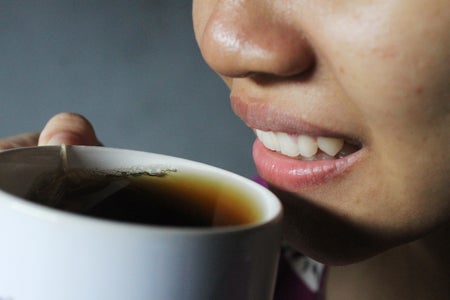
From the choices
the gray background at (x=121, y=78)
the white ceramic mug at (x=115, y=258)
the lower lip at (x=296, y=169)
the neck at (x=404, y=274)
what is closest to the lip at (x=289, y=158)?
the lower lip at (x=296, y=169)

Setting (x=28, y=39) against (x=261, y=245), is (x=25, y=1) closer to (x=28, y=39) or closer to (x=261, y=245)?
(x=28, y=39)

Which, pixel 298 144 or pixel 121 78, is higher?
pixel 298 144

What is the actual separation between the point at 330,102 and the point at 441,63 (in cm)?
9

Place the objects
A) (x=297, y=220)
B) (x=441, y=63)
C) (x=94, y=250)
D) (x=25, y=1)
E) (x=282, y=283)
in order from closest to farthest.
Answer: (x=94, y=250), (x=441, y=63), (x=297, y=220), (x=282, y=283), (x=25, y=1)

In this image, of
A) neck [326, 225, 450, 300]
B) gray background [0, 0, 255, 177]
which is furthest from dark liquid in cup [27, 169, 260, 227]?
gray background [0, 0, 255, 177]

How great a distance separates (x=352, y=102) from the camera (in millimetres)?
429

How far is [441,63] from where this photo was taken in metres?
0.39

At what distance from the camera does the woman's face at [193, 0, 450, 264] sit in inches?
15.8

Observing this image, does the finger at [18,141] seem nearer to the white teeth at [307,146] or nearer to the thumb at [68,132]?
the thumb at [68,132]

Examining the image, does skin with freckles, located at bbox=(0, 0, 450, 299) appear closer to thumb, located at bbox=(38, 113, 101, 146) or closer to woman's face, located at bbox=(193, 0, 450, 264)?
woman's face, located at bbox=(193, 0, 450, 264)

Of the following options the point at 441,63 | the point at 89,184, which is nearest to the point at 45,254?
the point at 89,184

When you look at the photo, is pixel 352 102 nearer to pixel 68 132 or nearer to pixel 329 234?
pixel 329 234

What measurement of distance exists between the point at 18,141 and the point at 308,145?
0.45 m

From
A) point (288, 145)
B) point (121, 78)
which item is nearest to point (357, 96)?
point (288, 145)
